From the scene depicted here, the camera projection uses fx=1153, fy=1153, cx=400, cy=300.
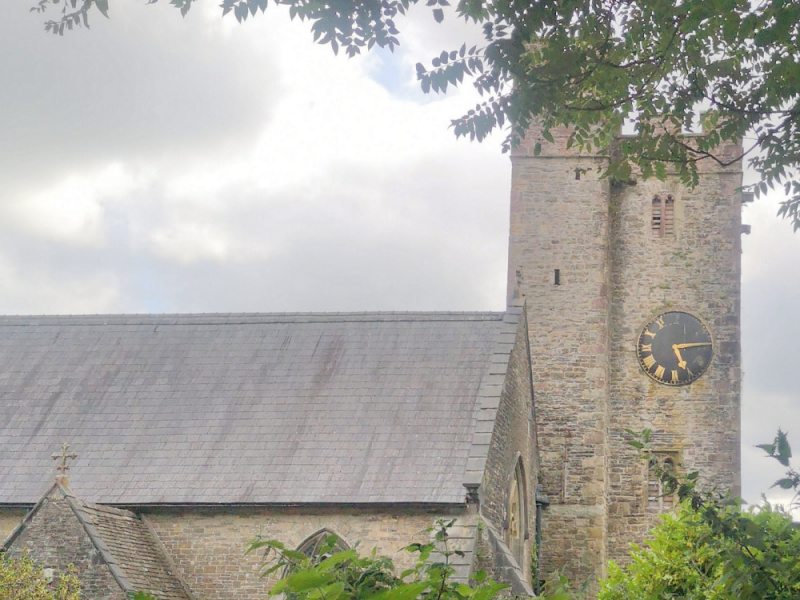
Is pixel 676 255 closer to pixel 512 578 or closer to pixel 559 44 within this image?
pixel 512 578

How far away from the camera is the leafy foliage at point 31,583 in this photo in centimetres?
1653

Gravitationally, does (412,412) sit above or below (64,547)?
above

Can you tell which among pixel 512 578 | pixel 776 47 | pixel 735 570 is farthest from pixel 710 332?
pixel 735 570

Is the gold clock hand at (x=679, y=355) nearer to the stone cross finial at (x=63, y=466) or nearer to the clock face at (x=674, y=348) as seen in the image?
the clock face at (x=674, y=348)

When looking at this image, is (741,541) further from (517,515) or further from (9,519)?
(9,519)

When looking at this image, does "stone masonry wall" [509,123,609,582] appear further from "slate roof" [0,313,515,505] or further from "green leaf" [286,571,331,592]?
"green leaf" [286,571,331,592]

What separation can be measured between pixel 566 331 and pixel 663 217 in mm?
4190

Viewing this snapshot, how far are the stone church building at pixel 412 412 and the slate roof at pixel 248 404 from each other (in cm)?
5

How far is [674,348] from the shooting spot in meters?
29.3

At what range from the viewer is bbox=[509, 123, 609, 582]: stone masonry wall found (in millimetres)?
27359

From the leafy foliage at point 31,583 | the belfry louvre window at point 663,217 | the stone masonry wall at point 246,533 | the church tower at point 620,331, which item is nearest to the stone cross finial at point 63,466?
the leafy foliage at point 31,583

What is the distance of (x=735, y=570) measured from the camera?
5504 mm

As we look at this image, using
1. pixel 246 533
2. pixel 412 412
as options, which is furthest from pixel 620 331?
pixel 246 533

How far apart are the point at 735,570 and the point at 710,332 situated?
24.5m
